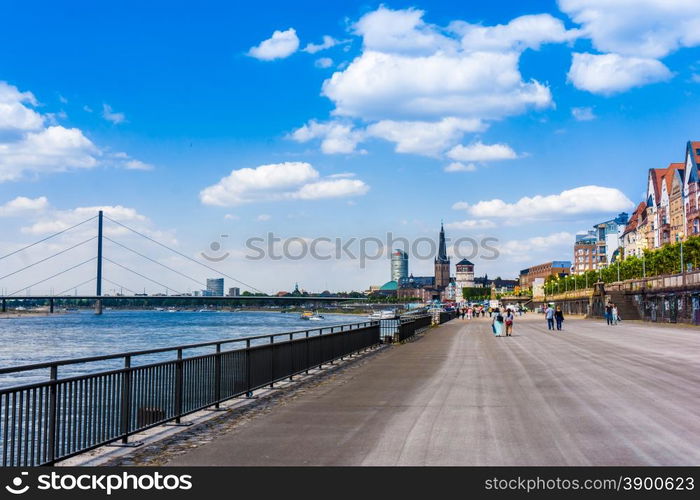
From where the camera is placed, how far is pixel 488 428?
10539 millimetres

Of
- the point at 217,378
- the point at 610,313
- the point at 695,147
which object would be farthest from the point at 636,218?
the point at 217,378

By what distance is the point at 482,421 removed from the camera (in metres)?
11.2

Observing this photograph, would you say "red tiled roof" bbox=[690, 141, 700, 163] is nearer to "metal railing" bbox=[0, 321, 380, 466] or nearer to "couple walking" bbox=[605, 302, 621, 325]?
"couple walking" bbox=[605, 302, 621, 325]

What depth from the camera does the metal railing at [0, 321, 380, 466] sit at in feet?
25.9

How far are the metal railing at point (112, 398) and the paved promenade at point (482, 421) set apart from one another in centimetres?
108

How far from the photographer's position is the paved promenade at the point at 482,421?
862 centimetres

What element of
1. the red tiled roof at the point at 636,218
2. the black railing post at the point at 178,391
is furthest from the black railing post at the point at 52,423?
the red tiled roof at the point at 636,218

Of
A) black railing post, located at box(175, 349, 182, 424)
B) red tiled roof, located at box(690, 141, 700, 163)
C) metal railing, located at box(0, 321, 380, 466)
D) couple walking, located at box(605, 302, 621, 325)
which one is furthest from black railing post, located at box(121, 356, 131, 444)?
red tiled roof, located at box(690, 141, 700, 163)

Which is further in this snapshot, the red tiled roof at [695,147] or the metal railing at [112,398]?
the red tiled roof at [695,147]

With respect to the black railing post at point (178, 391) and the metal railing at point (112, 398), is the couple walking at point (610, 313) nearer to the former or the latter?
the metal railing at point (112, 398)
